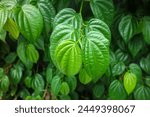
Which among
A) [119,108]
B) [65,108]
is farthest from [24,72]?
[119,108]

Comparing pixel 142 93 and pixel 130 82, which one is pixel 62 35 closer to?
pixel 130 82

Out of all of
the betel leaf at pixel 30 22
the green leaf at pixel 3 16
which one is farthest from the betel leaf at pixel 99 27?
the green leaf at pixel 3 16

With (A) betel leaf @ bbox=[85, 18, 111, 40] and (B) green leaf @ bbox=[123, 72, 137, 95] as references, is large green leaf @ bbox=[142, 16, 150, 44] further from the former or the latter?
(A) betel leaf @ bbox=[85, 18, 111, 40]

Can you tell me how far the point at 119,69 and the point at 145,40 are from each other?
154mm

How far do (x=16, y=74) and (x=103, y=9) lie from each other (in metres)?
0.62

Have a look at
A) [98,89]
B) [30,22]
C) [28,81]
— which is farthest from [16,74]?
[30,22]

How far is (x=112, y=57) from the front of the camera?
3.99ft

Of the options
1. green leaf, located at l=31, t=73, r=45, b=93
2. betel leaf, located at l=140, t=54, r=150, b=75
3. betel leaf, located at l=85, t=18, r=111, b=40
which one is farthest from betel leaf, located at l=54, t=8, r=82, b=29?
green leaf, located at l=31, t=73, r=45, b=93

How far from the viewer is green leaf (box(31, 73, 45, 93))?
4.70 ft

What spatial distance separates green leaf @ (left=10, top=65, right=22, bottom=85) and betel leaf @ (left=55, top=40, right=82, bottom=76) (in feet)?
2.36

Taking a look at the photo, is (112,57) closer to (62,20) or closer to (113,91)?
(113,91)

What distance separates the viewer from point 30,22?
0.90 meters

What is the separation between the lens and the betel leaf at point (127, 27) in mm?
1138

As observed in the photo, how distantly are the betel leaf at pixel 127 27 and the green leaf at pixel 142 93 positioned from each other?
0.23 m
